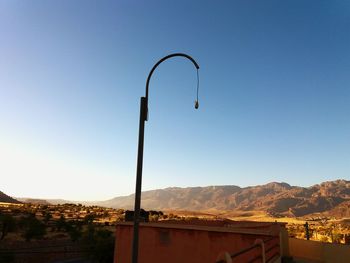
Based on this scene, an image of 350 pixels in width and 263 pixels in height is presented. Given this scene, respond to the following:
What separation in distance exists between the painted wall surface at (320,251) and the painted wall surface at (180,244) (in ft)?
22.7

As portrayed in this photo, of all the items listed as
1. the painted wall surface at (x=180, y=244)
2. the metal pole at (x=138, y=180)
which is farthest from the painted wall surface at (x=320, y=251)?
the metal pole at (x=138, y=180)

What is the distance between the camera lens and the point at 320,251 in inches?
838

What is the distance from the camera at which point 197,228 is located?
17.0 metres

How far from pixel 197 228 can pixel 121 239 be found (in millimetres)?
6397

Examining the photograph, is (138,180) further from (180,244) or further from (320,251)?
(320,251)

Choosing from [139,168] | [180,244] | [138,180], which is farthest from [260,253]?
[180,244]

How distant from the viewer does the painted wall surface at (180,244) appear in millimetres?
15159

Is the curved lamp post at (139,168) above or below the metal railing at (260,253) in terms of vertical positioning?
above

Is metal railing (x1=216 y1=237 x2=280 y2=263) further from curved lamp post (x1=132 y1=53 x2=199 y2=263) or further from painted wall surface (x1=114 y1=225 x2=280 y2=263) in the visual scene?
curved lamp post (x1=132 y1=53 x2=199 y2=263)

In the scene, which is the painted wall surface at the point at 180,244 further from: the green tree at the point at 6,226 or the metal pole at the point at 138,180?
the green tree at the point at 6,226

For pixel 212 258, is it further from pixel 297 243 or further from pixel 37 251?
pixel 37 251

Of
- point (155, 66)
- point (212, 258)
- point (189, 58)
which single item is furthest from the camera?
point (212, 258)

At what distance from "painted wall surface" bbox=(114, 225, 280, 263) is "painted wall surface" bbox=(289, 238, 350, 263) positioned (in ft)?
22.7

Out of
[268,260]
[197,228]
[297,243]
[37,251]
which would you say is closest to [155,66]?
[268,260]
